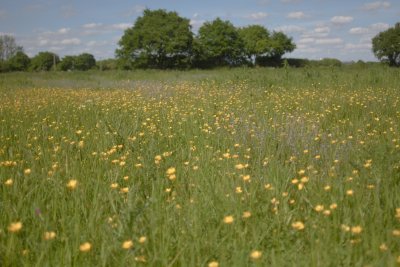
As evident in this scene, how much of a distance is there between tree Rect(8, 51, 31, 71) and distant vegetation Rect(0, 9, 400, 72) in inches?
8.1

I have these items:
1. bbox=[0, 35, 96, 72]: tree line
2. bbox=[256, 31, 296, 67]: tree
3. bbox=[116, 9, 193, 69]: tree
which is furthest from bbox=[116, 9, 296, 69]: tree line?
bbox=[0, 35, 96, 72]: tree line

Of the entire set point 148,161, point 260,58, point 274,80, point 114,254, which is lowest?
point 114,254

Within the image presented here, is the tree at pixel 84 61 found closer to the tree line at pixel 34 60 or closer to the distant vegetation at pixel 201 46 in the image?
the tree line at pixel 34 60

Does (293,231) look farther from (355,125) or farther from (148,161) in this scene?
(355,125)

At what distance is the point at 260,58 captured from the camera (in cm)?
6172

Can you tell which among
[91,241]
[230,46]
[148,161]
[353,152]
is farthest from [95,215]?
[230,46]

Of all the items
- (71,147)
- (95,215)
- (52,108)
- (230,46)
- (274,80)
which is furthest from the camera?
(230,46)

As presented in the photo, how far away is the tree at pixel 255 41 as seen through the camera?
201ft

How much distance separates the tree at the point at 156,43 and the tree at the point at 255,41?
17.7 meters

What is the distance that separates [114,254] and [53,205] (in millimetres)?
780

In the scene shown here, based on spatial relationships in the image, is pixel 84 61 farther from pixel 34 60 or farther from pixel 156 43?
pixel 156 43

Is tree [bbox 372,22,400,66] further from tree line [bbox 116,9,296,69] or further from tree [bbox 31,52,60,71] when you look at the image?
tree [bbox 31,52,60,71]

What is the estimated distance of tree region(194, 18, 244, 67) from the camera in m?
51.2

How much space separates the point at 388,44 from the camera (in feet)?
164
